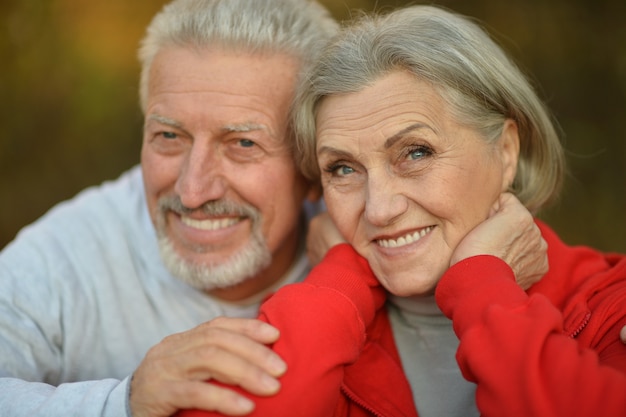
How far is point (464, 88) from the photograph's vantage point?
2.47m

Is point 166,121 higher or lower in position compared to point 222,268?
higher

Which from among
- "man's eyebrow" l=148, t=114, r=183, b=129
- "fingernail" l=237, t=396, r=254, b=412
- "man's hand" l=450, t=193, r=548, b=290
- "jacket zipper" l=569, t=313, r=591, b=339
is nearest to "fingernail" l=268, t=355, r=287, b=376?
"fingernail" l=237, t=396, r=254, b=412

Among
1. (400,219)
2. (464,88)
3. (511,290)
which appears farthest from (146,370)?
(464,88)

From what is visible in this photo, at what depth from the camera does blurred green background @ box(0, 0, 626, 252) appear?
19.3ft

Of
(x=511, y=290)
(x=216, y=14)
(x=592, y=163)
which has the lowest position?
(x=592, y=163)

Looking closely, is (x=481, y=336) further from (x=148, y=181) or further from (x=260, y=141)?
(x=148, y=181)

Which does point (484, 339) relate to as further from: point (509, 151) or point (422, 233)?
point (509, 151)

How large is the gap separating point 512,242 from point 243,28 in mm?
1349

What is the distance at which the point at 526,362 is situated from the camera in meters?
1.88

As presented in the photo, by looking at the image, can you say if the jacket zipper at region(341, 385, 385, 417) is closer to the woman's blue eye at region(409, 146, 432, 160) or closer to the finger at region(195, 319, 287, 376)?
the finger at region(195, 319, 287, 376)

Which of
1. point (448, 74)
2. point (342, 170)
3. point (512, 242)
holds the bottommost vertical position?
point (512, 242)

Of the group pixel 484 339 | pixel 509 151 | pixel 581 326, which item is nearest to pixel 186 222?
pixel 509 151

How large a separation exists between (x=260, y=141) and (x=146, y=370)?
110 cm

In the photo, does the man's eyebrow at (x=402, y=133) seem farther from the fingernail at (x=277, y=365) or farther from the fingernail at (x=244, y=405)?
the fingernail at (x=244, y=405)
